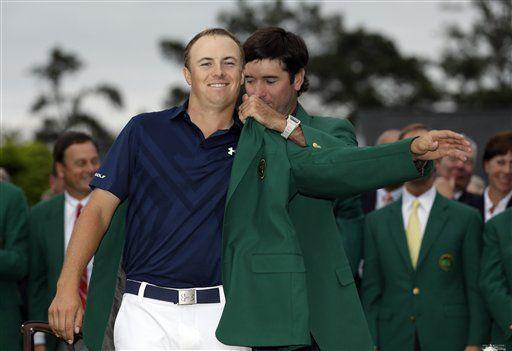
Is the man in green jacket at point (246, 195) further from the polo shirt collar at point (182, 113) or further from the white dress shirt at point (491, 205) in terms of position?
the white dress shirt at point (491, 205)

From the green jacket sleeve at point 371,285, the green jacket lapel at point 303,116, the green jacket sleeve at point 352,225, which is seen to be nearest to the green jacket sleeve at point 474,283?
the green jacket sleeve at point 371,285

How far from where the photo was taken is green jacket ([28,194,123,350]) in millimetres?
8156

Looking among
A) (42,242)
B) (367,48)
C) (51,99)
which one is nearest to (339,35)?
(367,48)

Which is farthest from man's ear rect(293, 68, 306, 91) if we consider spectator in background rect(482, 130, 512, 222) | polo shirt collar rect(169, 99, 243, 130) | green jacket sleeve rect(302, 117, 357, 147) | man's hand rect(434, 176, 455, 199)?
man's hand rect(434, 176, 455, 199)

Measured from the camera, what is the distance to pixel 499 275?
7.43 meters

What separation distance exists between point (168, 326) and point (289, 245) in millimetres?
657

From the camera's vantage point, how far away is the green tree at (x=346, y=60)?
6250 cm

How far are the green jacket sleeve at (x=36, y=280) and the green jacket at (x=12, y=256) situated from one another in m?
0.22

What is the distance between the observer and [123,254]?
4.85 meters

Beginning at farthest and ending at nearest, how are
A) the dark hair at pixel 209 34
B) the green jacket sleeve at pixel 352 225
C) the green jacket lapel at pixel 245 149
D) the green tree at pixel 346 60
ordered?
the green tree at pixel 346 60 < the green jacket sleeve at pixel 352 225 < the dark hair at pixel 209 34 < the green jacket lapel at pixel 245 149

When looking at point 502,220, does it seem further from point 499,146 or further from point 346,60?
point 346,60

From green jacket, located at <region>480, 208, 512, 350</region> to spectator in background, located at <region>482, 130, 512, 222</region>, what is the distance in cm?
115

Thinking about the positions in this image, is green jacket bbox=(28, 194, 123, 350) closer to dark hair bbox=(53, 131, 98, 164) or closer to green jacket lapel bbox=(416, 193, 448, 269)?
dark hair bbox=(53, 131, 98, 164)

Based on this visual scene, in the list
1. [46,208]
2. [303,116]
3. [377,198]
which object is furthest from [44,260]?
[303,116]
